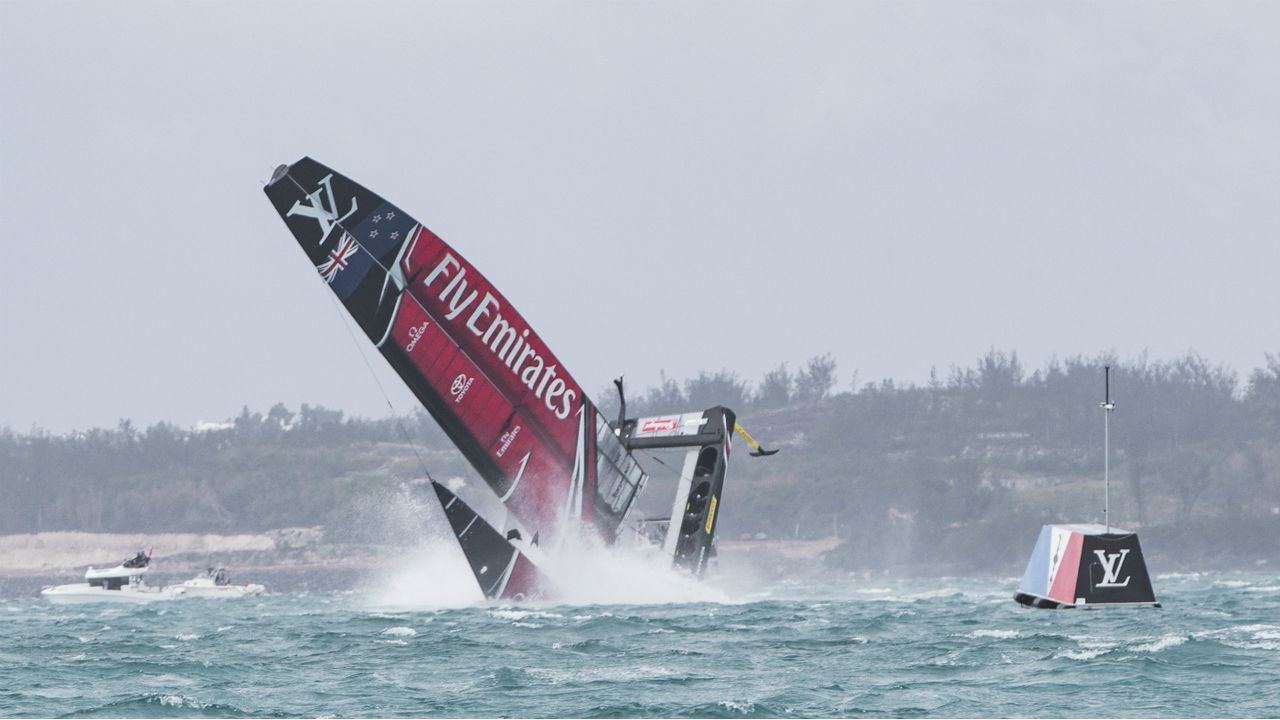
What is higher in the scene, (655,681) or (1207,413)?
(1207,413)

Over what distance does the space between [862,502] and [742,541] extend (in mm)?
12118

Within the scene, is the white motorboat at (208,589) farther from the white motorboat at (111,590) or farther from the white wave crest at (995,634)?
the white wave crest at (995,634)

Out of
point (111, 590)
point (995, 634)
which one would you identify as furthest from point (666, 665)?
point (111, 590)

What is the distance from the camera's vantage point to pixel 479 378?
3484cm

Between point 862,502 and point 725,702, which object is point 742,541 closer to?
point 862,502

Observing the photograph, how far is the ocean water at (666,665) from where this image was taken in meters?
17.3

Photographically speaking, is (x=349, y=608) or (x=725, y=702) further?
(x=349, y=608)

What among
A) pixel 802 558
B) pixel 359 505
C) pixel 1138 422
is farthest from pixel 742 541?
pixel 1138 422

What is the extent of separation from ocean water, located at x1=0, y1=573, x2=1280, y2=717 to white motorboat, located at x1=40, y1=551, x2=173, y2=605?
31.2m

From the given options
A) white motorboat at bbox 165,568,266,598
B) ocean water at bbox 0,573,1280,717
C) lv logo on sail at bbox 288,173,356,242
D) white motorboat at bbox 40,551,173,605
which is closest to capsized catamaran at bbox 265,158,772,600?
lv logo on sail at bbox 288,173,356,242

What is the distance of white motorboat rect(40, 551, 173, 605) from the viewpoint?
61.9 metres

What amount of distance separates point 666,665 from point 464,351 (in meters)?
14.8

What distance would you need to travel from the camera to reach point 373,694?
1850 cm

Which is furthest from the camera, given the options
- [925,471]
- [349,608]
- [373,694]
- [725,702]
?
[925,471]
